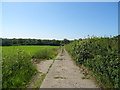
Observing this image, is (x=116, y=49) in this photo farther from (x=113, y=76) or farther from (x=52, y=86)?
(x=52, y=86)

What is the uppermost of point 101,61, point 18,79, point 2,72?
point 101,61

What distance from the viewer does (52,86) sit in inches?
197

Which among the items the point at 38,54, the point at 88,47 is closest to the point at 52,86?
the point at 88,47

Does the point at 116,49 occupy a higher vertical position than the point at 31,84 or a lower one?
higher

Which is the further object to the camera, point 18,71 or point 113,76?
point 18,71

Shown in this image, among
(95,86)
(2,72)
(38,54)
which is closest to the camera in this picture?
(2,72)

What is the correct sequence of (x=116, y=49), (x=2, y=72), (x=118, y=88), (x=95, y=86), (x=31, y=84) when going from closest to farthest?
(x=118, y=88)
(x=116, y=49)
(x=2, y=72)
(x=95, y=86)
(x=31, y=84)

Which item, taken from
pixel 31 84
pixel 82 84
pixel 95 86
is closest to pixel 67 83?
pixel 82 84

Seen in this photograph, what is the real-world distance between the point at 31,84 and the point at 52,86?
939 mm

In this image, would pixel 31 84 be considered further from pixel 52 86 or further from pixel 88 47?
pixel 88 47

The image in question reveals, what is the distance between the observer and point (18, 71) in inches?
223

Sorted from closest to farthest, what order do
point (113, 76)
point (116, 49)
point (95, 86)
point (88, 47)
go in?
point (113, 76) → point (116, 49) → point (95, 86) → point (88, 47)

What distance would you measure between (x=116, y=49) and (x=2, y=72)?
4.00 m

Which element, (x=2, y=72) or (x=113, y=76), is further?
(x=2, y=72)
